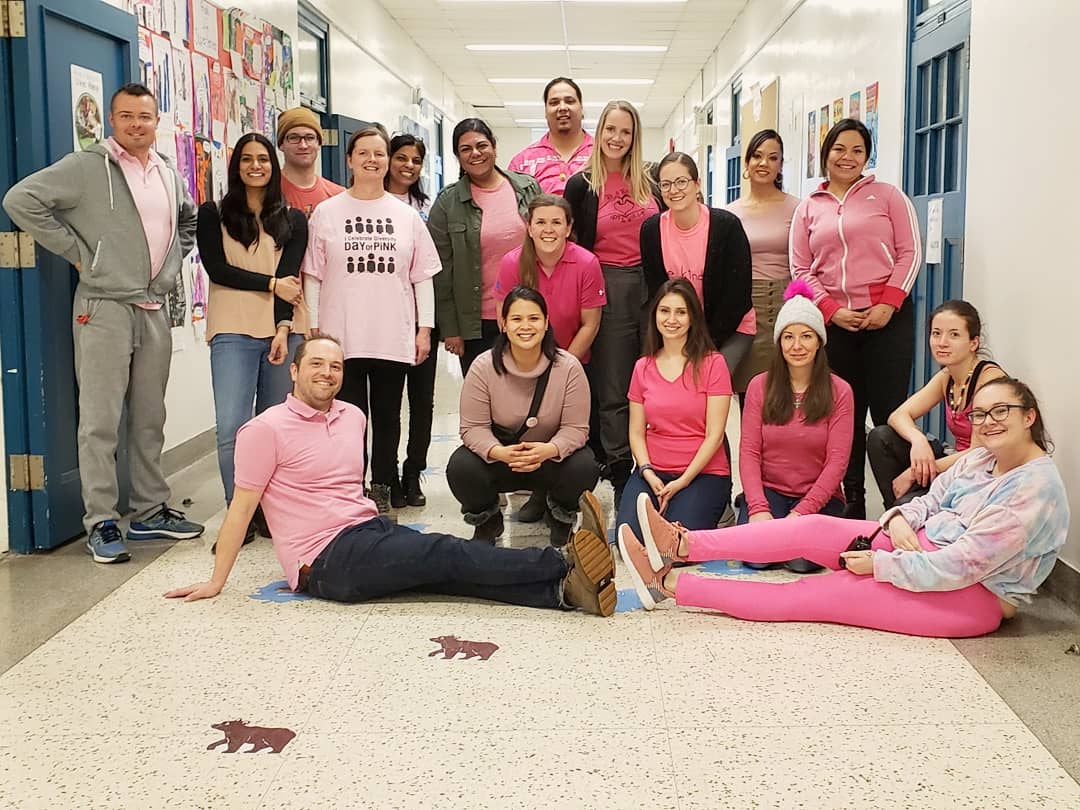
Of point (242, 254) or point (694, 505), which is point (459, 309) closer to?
point (242, 254)

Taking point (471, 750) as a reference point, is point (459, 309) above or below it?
above

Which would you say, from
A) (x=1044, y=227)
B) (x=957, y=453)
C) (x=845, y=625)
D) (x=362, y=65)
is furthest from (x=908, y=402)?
(x=362, y=65)

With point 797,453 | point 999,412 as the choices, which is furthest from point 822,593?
point 797,453

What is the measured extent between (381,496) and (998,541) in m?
2.21

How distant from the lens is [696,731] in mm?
2197

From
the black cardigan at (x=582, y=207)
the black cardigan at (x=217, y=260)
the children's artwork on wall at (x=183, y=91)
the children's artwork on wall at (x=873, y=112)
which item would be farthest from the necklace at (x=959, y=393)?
the children's artwork on wall at (x=183, y=91)

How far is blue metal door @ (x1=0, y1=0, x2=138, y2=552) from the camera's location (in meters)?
3.36

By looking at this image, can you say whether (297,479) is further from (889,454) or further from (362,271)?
(889,454)

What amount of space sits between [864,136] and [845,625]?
1763 mm

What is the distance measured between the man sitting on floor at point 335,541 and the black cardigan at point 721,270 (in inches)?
46.2

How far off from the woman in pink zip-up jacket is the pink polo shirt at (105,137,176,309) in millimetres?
2210

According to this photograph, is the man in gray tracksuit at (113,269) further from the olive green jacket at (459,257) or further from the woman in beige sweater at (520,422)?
the woman in beige sweater at (520,422)

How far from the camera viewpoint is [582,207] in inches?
153

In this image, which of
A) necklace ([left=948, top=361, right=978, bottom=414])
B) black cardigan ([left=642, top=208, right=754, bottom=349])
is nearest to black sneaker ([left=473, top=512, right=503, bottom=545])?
black cardigan ([left=642, top=208, right=754, bottom=349])
